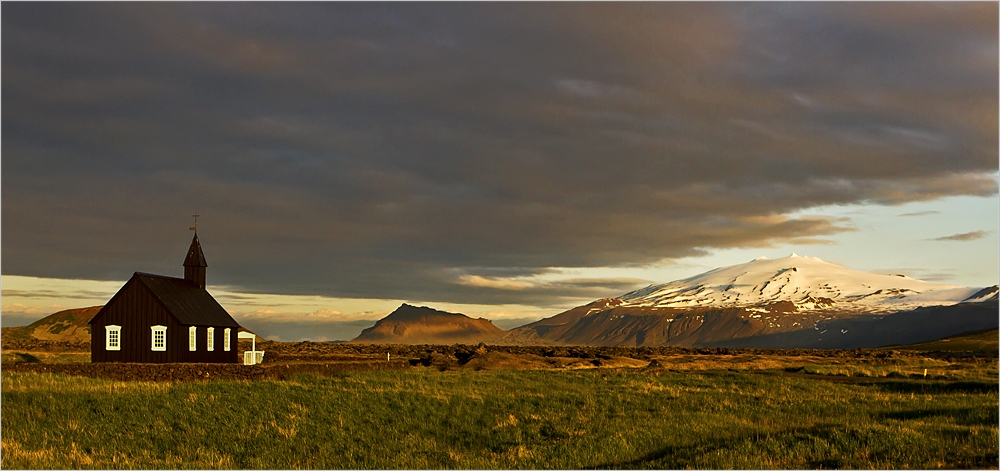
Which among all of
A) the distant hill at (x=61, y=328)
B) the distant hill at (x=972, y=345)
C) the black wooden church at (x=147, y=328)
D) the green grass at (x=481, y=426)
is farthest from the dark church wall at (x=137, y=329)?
the distant hill at (x=972, y=345)

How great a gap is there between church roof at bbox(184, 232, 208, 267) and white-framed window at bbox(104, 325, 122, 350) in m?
9.25

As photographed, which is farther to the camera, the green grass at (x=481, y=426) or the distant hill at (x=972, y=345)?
the distant hill at (x=972, y=345)

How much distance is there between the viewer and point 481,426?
2672 centimetres

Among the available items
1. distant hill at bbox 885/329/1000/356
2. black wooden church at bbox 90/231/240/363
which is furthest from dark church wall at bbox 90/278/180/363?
distant hill at bbox 885/329/1000/356

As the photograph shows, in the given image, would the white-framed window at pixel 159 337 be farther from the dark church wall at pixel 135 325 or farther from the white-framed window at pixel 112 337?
the white-framed window at pixel 112 337

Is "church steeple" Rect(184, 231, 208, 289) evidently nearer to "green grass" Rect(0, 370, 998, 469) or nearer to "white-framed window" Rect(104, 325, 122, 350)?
"white-framed window" Rect(104, 325, 122, 350)

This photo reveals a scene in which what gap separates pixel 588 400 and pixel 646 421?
5.10m

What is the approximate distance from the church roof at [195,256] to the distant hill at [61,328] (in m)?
78.2

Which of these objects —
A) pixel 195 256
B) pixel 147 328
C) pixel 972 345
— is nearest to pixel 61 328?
pixel 195 256

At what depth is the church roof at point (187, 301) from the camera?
56.6 meters

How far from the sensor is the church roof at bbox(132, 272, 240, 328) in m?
56.6

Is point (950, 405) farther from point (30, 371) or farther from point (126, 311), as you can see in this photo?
point (126, 311)

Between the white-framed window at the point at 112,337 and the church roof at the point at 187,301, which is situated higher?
the church roof at the point at 187,301

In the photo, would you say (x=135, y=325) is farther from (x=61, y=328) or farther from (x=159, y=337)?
(x=61, y=328)
